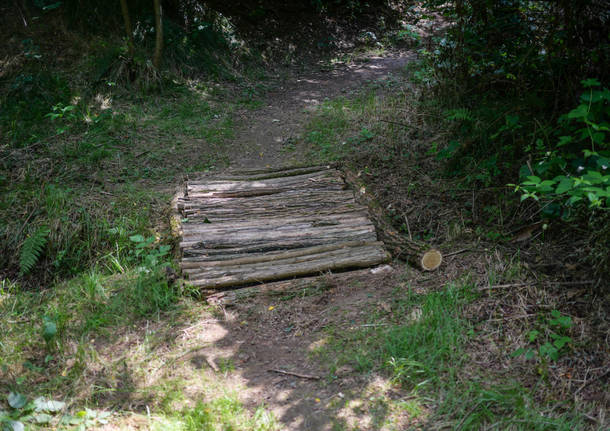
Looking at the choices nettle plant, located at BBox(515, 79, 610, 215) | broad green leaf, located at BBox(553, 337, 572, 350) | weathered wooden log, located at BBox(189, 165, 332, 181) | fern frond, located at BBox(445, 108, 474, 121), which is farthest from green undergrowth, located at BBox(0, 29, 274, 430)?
fern frond, located at BBox(445, 108, 474, 121)

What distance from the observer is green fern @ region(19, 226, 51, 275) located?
482cm

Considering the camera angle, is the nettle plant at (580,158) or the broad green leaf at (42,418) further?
the nettle plant at (580,158)

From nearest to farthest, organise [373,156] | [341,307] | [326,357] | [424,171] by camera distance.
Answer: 1. [326,357]
2. [341,307]
3. [424,171]
4. [373,156]

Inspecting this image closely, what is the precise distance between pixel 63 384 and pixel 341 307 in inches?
82.8

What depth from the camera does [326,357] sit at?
3266 millimetres

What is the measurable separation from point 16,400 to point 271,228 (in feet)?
8.65

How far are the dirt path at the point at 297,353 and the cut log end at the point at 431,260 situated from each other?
311 millimetres

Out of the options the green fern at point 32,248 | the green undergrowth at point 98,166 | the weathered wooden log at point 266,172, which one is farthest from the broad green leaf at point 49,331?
the weathered wooden log at point 266,172

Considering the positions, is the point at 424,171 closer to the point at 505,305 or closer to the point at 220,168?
the point at 505,305

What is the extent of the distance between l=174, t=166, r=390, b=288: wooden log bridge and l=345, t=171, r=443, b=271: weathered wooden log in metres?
0.11

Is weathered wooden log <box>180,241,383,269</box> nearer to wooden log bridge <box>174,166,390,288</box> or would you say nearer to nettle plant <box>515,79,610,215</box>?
wooden log bridge <box>174,166,390,288</box>

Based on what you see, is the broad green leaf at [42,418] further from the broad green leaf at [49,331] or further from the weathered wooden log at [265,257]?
the weathered wooden log at [265,257]

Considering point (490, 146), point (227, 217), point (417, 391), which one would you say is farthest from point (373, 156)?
point (417, 391)

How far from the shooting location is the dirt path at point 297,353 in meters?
2.82
